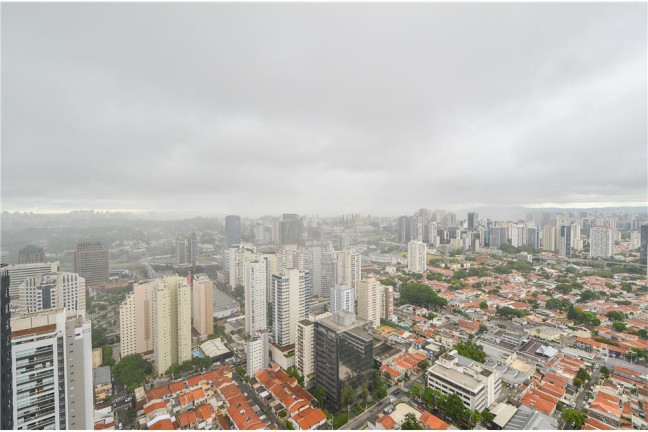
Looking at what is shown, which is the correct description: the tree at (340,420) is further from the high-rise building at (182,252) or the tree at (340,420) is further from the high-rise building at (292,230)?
the high-rise building at (182,252)

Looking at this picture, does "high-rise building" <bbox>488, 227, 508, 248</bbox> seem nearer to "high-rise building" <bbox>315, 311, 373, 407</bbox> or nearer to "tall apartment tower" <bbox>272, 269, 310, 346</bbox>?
"tall apartment tower" <bbox>272, 269, 310, 346</bbox>

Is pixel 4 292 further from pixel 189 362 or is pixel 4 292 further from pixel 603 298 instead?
pixel 603 298

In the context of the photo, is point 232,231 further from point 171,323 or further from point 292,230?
point 171,323

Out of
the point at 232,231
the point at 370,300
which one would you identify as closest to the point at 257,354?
the point at 370,300

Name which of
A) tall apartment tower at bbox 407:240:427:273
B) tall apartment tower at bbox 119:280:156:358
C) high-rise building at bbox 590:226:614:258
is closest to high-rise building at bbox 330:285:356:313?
tall apartment tower at bbox 119:280:156:358

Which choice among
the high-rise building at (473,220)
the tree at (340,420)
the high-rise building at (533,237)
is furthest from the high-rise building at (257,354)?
the high-rise building at (473,220)

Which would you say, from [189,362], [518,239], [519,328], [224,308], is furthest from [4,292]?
[518,239]
